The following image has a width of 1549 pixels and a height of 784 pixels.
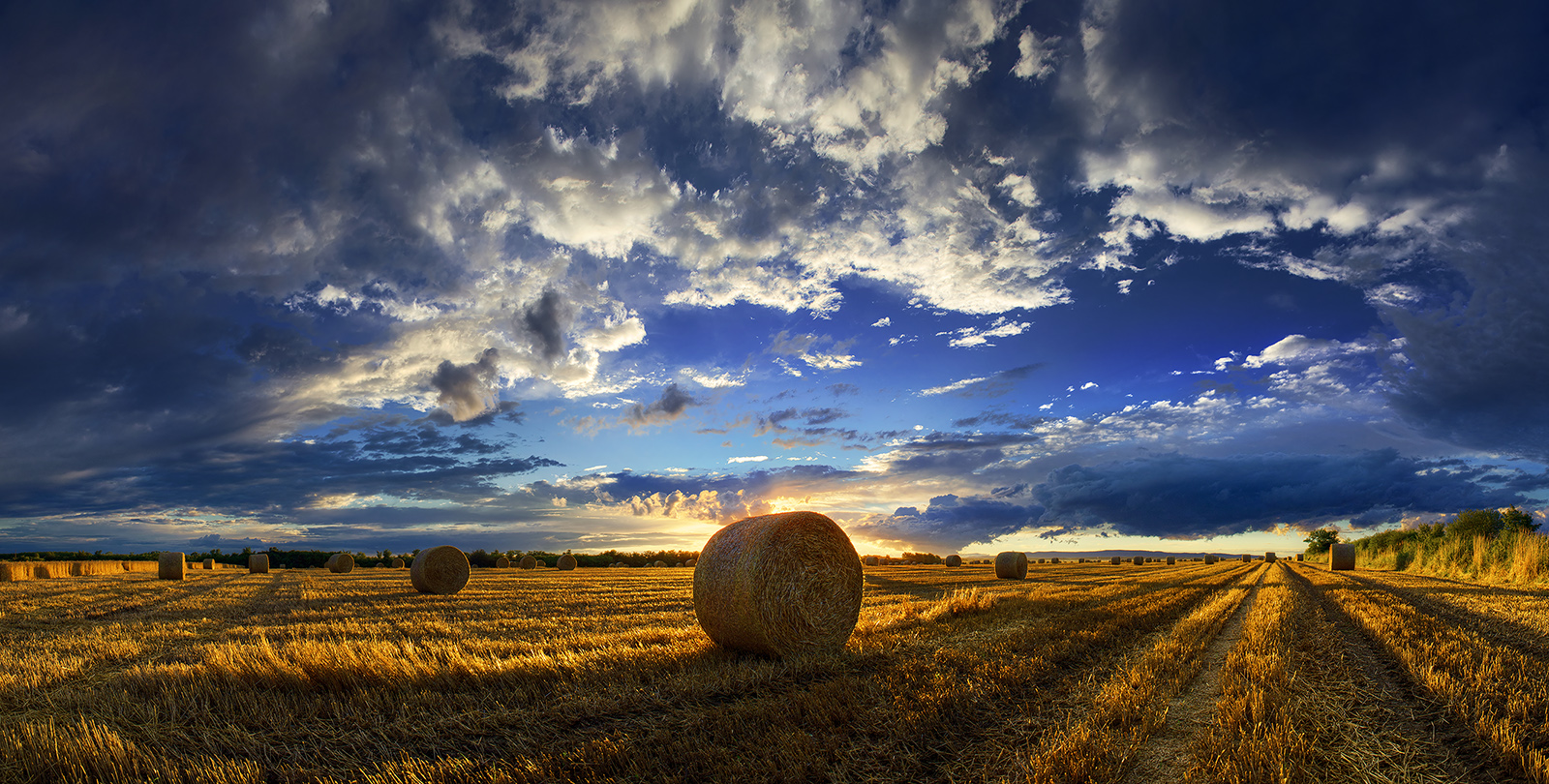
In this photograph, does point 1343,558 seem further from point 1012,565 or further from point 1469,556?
point 1012,565

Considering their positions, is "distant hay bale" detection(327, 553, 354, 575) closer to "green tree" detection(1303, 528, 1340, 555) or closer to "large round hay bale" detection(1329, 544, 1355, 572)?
"large round hay bale" detection(1329, 544, 1355, 572)

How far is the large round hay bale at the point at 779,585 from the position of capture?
26.6 feet

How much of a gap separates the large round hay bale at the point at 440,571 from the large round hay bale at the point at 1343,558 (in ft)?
151

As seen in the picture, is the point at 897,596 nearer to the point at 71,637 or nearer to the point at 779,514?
the point at 779,514

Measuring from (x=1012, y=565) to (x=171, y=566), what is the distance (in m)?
36.5

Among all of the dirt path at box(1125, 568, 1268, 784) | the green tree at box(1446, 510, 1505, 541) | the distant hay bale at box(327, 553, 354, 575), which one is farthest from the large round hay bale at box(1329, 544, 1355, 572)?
the distant hay bale at box(327, 553, 354, 575)

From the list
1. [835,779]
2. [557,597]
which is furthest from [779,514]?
[557,597]

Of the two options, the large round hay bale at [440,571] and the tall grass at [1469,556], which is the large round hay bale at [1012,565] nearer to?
the tall grass at [1469,556]

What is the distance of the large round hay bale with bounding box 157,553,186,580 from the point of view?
2888 cm

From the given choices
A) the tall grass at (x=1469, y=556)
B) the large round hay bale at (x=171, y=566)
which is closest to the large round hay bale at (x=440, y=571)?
the large round hay bale at (x=171, y=566)

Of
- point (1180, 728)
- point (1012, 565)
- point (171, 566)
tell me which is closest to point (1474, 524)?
point (1012, 565)

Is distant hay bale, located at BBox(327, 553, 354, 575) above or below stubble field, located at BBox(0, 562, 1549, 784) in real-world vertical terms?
below

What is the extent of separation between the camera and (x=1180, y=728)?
4.92 m

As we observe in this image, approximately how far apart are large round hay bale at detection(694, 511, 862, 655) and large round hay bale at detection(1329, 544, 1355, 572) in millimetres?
43585
